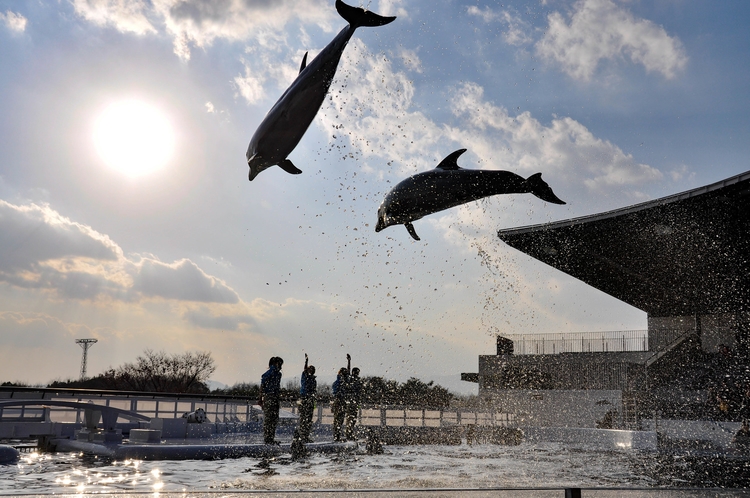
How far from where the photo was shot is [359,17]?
8.14 metres

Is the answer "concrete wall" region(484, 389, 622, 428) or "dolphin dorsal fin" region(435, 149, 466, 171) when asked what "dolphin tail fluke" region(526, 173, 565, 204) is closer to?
"dolphin dorsal fin" region(435, 149, 466, 171)

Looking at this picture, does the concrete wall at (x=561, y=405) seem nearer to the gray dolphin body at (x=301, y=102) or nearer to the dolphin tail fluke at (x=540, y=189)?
the dolphin tail fluke at (x=540, y=189)

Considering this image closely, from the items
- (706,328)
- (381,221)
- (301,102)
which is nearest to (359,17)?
(301,102)

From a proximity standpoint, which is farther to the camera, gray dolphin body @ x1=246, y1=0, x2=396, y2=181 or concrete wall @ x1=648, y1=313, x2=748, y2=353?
concrete wall @ x1=648, y1=313, x2=748, y2=353

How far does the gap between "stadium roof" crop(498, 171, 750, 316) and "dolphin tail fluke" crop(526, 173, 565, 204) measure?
11410mm

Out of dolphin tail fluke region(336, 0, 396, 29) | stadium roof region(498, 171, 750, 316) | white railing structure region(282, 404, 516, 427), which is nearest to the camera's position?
dolphin tail fluke region(336, 0, 396, 29)

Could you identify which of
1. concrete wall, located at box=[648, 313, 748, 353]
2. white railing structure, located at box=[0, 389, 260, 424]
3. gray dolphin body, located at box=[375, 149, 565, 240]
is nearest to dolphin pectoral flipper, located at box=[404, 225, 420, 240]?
gray dolphin body, located at box=[375, 149, 565, 240]

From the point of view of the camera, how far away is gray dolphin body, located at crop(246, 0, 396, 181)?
25.4 ft

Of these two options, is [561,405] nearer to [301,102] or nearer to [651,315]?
[651,315]

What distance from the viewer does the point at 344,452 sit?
11883 mm

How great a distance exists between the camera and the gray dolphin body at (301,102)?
7754 mm

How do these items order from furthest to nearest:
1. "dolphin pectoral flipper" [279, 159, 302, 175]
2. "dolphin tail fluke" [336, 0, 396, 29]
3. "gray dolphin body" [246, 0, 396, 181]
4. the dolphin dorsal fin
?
the dolphin dorsal fin < "dolphin pectoral flipper" [279, 159, 302, 175] < "dolphin tail fluke" [336, 0, 396, 29] < "gray dolphin body" [246, 0, 396, 181]

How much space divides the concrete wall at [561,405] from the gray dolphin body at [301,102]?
23.7 metres

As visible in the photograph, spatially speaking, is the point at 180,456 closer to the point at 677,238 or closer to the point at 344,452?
the point at 344,452
